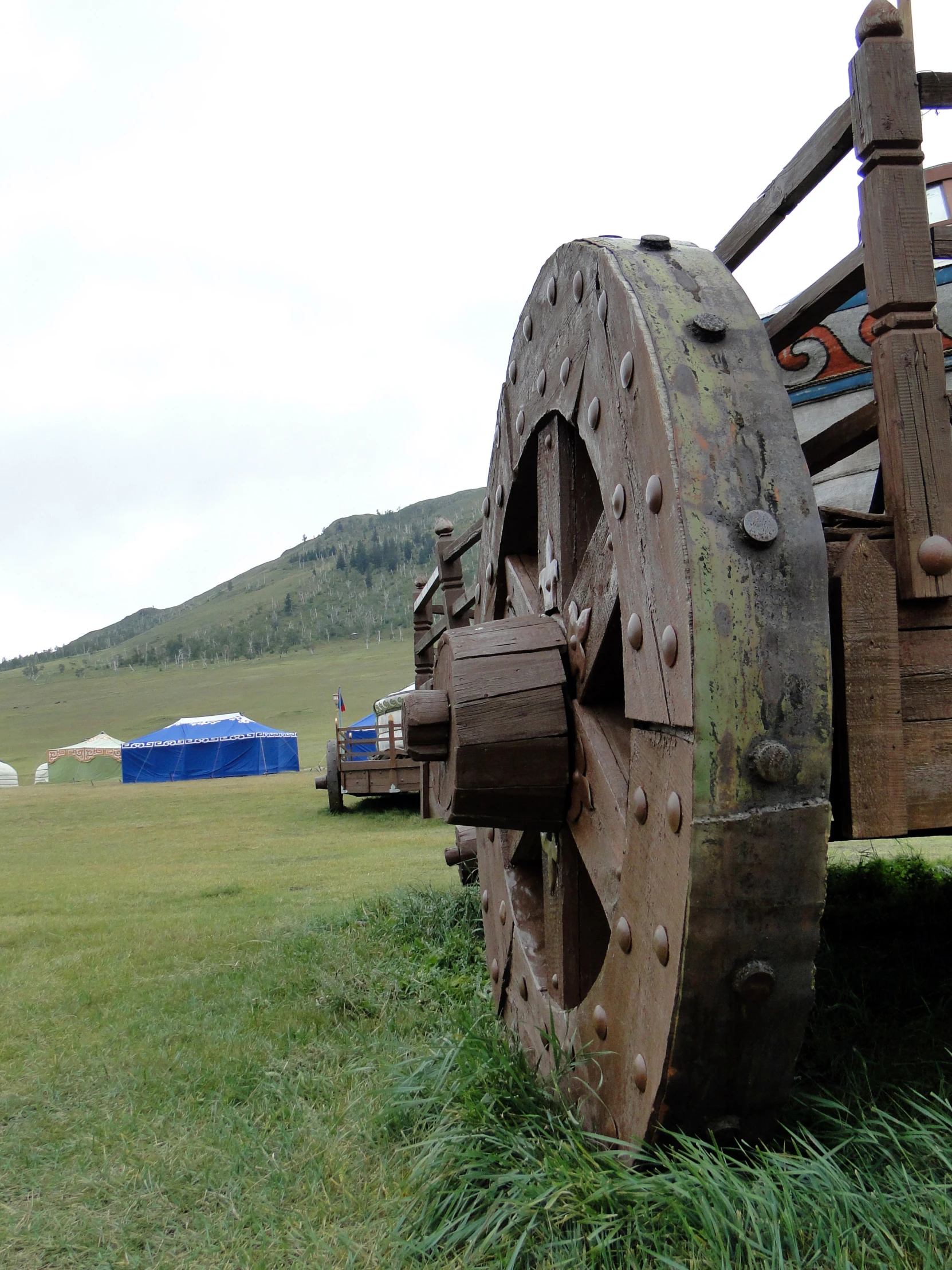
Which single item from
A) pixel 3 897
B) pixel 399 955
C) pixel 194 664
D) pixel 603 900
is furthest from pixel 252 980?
pixel 194 664

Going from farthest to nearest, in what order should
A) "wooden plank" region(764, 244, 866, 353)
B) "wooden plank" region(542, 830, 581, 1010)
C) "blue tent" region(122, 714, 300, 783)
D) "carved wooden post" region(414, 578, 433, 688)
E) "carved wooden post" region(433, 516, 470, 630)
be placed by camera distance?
1. "blue tent" region(122, 714, 300, 783)
2. "carved wooden post" region(414, 578, 433, 688)
3. "carved wooden post" region(433, 516, 470, 630)
4. "wooden plank" region(542, 830, 581, 1010)
5. "wooden plank" region(764, 244, 866, 353)

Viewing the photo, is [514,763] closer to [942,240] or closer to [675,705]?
[675,705]

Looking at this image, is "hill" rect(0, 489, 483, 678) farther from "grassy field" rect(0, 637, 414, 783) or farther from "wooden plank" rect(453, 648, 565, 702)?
"wooden plank" rect(453, 648, 565, 702)

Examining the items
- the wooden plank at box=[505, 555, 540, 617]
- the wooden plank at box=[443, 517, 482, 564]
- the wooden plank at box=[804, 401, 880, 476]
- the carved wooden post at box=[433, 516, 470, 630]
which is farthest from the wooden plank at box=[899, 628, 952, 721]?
the carved wooden post at box=[433, 516, 470, 630]

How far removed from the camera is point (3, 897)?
23.9 ft

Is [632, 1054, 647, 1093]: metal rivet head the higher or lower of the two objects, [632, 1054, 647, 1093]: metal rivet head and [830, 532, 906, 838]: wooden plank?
the lower

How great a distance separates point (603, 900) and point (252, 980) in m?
2.56

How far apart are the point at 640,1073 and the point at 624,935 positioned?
0.19 meters

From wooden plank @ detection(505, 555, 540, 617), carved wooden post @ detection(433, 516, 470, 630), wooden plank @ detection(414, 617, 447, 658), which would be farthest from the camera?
wooden plank @ detection(414, 617, 447, 658)

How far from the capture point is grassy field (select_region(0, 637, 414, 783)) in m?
61.2

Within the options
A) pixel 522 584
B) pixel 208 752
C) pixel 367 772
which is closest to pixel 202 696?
pixel 208 752

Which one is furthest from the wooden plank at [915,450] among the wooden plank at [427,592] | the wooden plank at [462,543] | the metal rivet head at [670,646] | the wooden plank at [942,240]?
the wooden plank at [427,592]

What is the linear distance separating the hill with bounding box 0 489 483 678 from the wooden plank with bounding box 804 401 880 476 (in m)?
95.1

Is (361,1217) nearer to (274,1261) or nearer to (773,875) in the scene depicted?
(274,1261)
